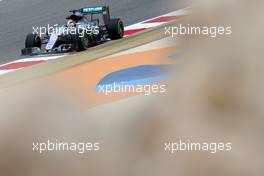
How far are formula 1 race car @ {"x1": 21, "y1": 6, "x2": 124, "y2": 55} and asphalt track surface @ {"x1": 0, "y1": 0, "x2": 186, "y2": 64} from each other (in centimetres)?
86

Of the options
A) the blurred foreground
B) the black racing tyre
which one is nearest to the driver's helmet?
the black racing tyre

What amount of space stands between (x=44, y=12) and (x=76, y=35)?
3193mm

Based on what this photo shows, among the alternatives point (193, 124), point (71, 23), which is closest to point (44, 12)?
point (71, 23)

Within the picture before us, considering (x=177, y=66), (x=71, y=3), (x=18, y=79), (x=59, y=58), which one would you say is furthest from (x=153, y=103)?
(x=71, y=3)

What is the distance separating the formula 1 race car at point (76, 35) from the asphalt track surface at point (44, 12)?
86 centimetres

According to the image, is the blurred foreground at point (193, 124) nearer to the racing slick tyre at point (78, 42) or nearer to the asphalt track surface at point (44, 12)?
the racing slick tyre at point (78, 42)

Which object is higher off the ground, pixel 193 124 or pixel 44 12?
pixel 193 124

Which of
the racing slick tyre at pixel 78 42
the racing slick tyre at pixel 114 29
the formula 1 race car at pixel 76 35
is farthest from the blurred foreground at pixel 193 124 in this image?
the racing slick tyre at pixel 114 29

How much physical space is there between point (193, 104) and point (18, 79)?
3.43m

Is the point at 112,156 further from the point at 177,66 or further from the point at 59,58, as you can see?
the point at 59,58

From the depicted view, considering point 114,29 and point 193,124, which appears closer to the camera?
point 193,124

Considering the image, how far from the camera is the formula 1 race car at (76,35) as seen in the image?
7.53 meters

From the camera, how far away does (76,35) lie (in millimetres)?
7434

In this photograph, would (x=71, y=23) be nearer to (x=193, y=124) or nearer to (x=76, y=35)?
(x=76, y=35)
